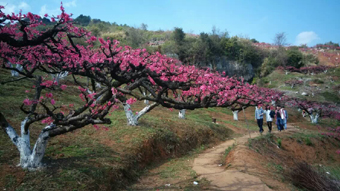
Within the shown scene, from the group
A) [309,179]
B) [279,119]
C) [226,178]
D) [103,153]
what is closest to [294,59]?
[279,119]

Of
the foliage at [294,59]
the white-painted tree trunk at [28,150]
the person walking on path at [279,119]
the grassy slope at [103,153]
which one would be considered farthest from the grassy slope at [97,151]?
the foliage at [294,59]

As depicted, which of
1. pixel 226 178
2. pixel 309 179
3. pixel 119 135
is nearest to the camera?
pixel 226 178

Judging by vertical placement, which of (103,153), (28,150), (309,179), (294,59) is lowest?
(309,179)

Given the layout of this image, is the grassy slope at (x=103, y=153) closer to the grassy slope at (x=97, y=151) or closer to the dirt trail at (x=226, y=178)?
the grassy slope at (x=97, y=151)

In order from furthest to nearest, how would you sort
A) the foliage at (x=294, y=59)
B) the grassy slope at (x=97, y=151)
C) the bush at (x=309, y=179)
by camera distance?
the foliage at (x=294, y=59)
the bush at (x=309, y=179)
the grassy slope at (x=97, y=151)

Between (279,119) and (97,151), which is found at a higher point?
(97,151)

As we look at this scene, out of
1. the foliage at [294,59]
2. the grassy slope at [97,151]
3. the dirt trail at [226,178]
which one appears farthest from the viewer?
the foliage at [294,59]

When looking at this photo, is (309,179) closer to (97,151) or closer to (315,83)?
(97,151)

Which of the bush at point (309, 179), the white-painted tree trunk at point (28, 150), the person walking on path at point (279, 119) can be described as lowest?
the bush at point (309, 179)

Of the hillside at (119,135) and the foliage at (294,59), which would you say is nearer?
the hillside at (119,135)

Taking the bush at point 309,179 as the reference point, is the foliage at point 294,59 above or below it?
above

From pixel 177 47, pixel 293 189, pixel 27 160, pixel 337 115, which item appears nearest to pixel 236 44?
pixel 177 47

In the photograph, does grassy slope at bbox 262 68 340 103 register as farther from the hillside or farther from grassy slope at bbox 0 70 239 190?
grassy slope at bbox 0 70 239 190

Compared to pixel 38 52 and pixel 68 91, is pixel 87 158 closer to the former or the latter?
pixel 38 52
